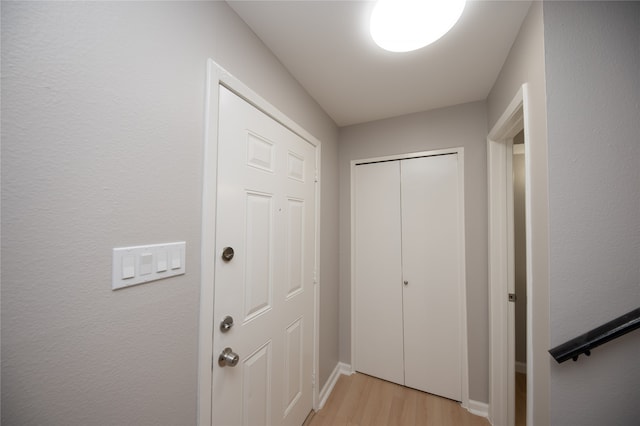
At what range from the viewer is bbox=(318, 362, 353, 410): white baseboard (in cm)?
179

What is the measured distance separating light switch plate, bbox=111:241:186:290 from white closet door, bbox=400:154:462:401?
5.74ft

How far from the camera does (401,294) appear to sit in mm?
1980

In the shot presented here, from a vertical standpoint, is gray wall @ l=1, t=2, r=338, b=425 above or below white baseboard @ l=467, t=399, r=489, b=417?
above

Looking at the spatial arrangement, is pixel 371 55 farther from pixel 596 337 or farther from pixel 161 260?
pixel 596 337

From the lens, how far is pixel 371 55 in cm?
132

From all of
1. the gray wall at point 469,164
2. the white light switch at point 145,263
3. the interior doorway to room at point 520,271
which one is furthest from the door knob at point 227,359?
the interior doorway to room at point 520,271

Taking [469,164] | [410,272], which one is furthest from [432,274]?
[469,164]

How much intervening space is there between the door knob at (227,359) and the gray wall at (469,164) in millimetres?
1406

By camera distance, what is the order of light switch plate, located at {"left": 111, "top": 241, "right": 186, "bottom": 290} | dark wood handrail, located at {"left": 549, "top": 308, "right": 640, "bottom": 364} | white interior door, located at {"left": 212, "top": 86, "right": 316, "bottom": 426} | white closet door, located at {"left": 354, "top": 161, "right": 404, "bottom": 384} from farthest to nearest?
1. white closet door, located at {"left": 354, "top": 161, "right": 404, "bottom": 384}
2. white interior door, located at {"left": 212, "top": 86, "right": 316, "bottom": 426}
3. dark wood handrail, located at {"left": 549, "top": 308, "right": 640, "bottom": 364}
4. light switch plate, located at {"left": 111, "top": 241, "right": 186, "bottom": 290}

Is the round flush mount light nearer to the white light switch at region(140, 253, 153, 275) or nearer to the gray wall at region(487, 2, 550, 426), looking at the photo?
the gray wall at region(487, 2, 550, 426)

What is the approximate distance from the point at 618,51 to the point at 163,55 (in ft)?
5.48

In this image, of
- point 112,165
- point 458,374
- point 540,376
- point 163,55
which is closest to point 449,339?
point 458,374

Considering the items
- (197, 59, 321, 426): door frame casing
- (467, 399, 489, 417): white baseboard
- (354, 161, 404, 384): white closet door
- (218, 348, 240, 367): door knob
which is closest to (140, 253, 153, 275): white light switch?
(197, 59, 321, 426): door frame casing

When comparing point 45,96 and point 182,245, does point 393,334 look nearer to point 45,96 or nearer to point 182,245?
point 182,245
